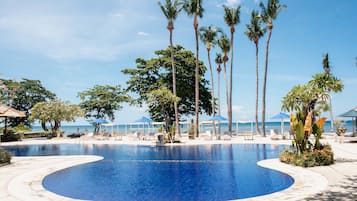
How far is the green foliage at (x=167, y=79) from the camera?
1441 inches

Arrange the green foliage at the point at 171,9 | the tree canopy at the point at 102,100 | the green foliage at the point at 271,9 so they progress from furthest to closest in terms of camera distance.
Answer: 1. the tree canopy at the point at 102,100
2. the green foliage at the point at 171,9
3. the green foliage at the point at 271,9

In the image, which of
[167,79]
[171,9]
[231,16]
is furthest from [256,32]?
[167,79]

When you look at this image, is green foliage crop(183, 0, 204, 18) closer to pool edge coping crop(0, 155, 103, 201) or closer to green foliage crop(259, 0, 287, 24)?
green foliage crop(259, 0, 287, 24)

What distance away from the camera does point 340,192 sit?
22.4 ft

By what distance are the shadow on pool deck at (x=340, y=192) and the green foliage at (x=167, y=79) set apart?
29.1m

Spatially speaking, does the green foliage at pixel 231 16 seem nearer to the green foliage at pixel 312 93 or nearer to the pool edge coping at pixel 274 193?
the green foliage at pixel 312 93

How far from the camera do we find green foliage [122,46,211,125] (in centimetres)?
3659

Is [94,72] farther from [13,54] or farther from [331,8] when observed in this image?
[331,8]

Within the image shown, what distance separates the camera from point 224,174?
10695mm

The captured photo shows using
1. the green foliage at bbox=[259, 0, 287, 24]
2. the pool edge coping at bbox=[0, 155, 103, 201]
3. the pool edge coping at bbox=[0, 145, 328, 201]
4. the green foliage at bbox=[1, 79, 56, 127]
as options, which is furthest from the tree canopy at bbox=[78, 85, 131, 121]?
the pool edge coping at bbox=[0, 145, 328, 201]

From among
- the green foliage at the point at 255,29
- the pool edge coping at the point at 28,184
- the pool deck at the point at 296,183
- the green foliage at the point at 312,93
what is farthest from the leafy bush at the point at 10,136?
the green foliage at the point at 312,93

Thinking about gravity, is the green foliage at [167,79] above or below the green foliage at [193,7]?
below

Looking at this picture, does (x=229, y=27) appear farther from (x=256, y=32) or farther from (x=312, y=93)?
(x=312, y=93)

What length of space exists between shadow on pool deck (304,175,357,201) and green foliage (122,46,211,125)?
1146 inches
